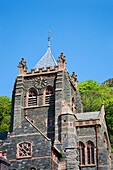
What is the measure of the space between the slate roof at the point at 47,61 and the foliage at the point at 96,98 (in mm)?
11865

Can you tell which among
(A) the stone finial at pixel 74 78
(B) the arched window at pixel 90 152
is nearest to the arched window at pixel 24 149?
(B) the arched window at pixel 90 152

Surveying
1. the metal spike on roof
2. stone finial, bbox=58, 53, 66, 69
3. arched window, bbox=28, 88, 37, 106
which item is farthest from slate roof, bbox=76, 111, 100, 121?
the metal spike on roof

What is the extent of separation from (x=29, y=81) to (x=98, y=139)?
11803 millimetres

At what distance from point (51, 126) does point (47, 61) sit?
1037 cm

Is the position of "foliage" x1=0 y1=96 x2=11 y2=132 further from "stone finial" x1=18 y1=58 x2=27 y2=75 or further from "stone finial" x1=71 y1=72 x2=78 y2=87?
"stone finial" x1=18 y1=58 x2=27 y2=75

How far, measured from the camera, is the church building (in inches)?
1531

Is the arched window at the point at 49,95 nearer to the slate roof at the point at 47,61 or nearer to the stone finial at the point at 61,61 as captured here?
the stone finial at the point at 61,61

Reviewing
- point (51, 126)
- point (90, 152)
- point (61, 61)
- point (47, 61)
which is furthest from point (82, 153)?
point (47, 61)

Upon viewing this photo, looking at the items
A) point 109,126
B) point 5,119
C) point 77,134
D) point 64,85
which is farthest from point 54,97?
point 5,119

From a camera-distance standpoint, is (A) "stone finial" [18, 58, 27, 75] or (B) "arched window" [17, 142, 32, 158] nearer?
(B) "arched window" [17, 142, 32, 158]

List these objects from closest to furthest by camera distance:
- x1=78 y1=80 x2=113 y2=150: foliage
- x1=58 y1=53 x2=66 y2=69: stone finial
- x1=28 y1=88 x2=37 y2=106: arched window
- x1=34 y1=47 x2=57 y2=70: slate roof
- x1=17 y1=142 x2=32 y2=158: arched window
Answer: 1. x1=17 y1=142 x2=32 y2=158: arched window
2. x1=28 y1=88 x2=37 y2=106: arched window
3. x1=58 y1=53 x2=66 y2=69: stone finial
4. x1=34 y1=47 x2=57 y2=70: slate roof
5. x1=78 y1=80 x2=113 y2=150: foliage

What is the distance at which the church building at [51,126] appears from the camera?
38.9m

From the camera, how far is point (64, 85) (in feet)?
160

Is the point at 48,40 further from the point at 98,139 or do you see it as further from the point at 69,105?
the point at 98,139
